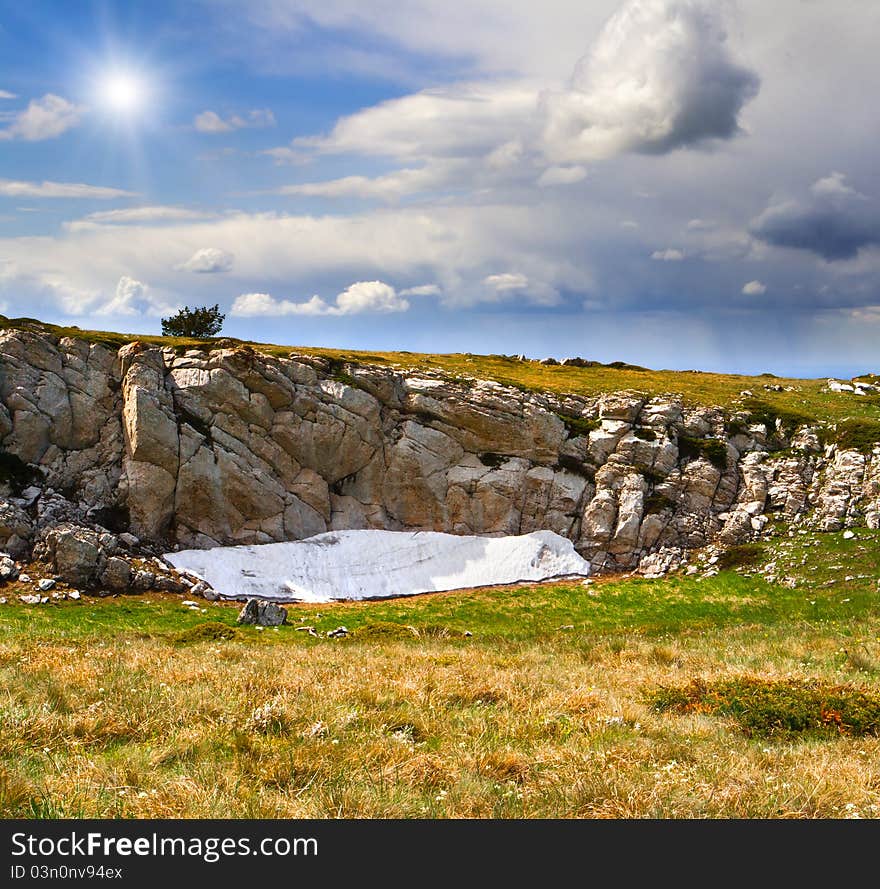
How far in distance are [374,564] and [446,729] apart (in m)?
38.3

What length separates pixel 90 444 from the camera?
1810 inches

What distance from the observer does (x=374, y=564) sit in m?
48.4

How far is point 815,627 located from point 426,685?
63.3 feet

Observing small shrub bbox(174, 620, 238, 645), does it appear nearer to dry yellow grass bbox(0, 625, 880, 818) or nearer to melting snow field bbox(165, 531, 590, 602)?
dry yellow grass bbox(0, 625, 880, 818)

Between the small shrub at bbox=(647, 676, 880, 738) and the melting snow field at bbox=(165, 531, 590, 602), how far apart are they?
1326 inches

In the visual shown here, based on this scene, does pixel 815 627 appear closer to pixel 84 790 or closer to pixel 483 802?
pixel 483 802

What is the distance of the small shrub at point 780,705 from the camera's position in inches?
472

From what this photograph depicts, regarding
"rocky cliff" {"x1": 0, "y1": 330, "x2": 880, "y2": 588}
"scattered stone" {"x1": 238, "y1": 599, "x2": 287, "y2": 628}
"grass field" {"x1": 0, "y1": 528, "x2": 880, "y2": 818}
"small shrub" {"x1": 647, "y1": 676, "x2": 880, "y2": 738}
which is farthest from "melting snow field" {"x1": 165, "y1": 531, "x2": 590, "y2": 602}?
"small shrub" {"x1": 647, "y1": 676, "x2": 880, "y2": 738}

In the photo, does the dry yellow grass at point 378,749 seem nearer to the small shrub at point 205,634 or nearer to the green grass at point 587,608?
the small shrub at point 205,634

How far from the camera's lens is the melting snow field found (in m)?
44.6

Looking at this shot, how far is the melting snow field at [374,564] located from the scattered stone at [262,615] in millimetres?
9050

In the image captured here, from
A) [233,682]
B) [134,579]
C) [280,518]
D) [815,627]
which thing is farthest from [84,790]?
[280,518]

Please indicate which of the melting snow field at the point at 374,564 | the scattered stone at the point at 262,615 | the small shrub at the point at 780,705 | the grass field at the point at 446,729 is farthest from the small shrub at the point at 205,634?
the small shrub at the point at 780,705

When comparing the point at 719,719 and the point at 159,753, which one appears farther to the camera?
the point at 719,719
